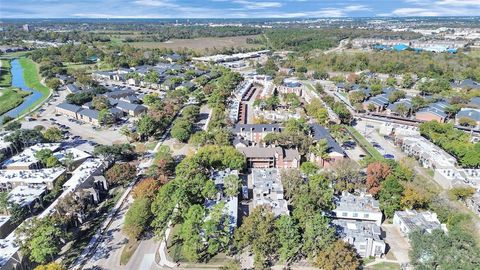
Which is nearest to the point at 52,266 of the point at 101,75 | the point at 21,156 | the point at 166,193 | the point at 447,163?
the point at 166,193

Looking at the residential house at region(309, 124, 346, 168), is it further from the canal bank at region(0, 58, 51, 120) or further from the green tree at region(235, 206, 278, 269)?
the canal bank at region(0, 58, 51, 120)

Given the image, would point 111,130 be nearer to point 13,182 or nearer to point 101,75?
point 13,182

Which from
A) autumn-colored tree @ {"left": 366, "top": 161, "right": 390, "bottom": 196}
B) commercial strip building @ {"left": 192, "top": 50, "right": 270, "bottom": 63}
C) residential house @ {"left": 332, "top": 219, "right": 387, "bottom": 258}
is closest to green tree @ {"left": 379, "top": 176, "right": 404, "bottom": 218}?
autumn-colored tree @ {"left": 366, "top": 161, "right": 390, "bottom": 196}

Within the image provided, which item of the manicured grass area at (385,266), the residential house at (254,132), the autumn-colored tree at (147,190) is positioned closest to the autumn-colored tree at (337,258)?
the manicured grass area at (385,266)

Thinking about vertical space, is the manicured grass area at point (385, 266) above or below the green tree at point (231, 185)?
below

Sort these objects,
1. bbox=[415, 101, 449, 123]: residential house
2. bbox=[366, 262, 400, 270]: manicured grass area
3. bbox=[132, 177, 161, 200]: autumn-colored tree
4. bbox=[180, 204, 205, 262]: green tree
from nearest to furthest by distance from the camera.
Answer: bbox=[180, 204, 205, 262]: green tree, bbox=[366, 262, 400, 270]: manicured grass area, bbox=[132, 177, 161, 200]: autumn-colored tree, bbox=[415, 101, 449, 123]: residential house

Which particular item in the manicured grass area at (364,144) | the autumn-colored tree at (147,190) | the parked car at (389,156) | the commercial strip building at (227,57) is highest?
the commercial strip building at (227,57)

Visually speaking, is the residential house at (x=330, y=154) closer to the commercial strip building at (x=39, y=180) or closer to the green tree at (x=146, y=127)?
the green tree at (x=146, y=127)
